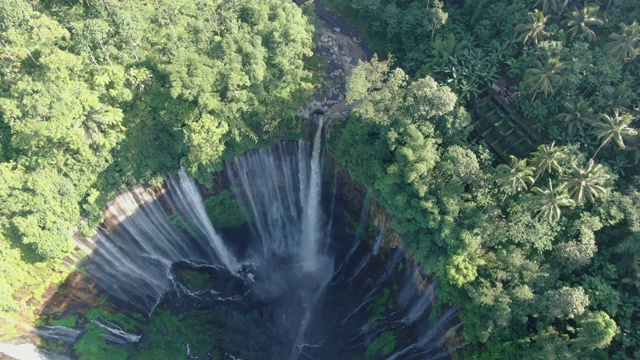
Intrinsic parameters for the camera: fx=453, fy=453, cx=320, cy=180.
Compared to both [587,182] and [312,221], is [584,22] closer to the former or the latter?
[587,182]

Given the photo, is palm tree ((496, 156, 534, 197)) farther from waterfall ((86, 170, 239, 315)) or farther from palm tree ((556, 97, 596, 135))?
waterfall ((86, 170, 239, 315))

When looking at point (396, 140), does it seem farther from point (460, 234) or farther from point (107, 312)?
point (107, 312)

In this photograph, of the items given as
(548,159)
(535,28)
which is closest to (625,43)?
(535,28)

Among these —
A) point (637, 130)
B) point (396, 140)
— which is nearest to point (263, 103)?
point (396, 140)

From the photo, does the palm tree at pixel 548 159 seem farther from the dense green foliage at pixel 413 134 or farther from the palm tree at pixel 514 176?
the palm tree at pixel 514 176

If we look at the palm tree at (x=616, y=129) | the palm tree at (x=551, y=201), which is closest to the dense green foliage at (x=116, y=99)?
the palm tree at (x=551, y=201)

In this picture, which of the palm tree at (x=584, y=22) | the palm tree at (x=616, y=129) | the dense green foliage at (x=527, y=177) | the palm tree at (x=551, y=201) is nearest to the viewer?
the dense green foliage at (x=527, y=177)
